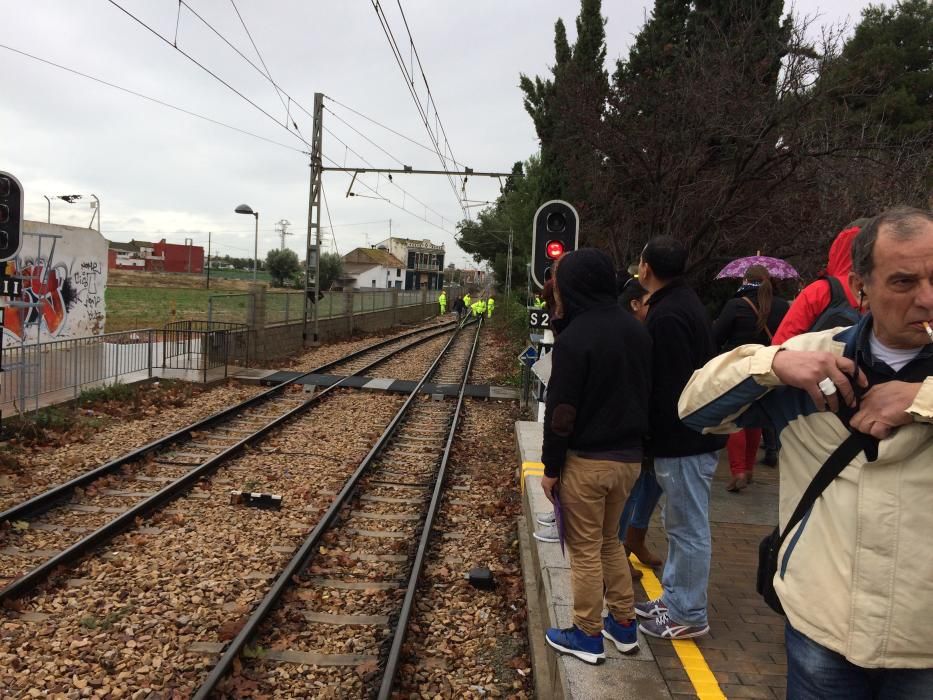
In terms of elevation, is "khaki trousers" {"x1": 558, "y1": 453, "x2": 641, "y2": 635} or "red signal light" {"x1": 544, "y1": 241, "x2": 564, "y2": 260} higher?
"red signal light" {"x1": 544, "y1": 241, "x2": 564, "y2": 260}

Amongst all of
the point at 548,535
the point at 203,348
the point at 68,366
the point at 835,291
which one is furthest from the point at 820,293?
the point at 203,348

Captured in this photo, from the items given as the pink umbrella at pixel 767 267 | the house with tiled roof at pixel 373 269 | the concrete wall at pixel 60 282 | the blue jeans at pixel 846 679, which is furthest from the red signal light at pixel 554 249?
the house with tiled roof at pixel 373 269

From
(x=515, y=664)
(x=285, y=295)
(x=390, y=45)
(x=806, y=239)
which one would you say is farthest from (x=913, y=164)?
(x=285, y=295)

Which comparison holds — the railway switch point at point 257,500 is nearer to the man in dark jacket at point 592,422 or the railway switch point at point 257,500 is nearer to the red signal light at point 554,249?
the red signal light at point 554,249

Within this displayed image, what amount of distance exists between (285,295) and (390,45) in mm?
11134

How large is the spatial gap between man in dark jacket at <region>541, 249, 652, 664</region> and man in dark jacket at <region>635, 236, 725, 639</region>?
19cm

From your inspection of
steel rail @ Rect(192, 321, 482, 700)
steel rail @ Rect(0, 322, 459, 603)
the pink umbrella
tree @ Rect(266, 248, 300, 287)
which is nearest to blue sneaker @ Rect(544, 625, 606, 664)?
steel rail @ Rect(192, 321, 482, 700)

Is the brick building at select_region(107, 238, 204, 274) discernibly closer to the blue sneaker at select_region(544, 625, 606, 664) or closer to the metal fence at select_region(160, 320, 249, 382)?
the metal fence at select_region(160, 320, 249, 382)

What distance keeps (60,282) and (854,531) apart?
663 inches

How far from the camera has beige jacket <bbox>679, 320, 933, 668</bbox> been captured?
58.6 inches

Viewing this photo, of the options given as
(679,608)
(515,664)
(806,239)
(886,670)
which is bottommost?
(515,664)

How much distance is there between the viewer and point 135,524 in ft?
20.4

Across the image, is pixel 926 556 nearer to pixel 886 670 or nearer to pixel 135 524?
pixel 886 670

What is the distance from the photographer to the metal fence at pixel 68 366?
9688 mm
